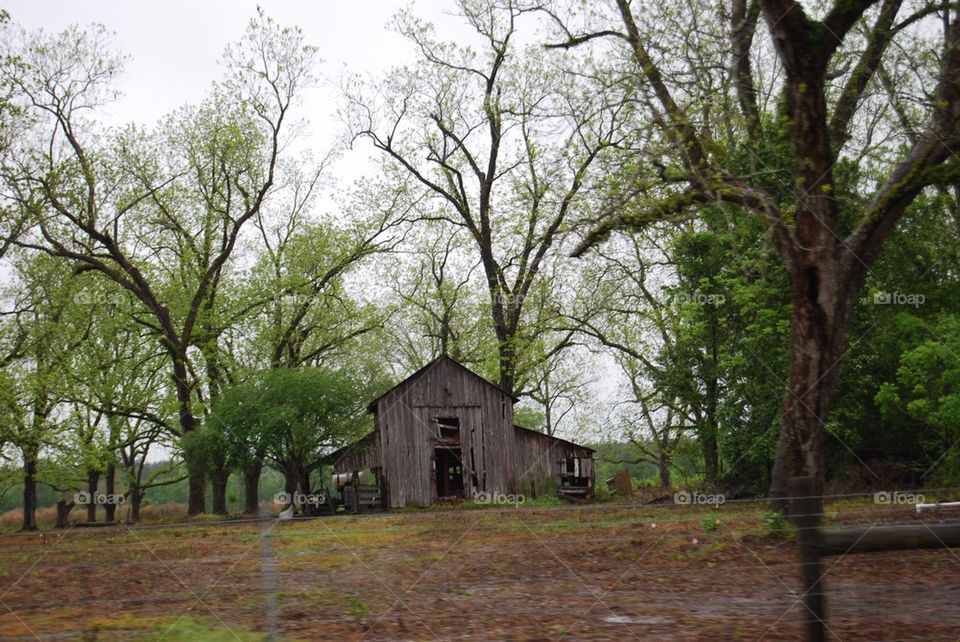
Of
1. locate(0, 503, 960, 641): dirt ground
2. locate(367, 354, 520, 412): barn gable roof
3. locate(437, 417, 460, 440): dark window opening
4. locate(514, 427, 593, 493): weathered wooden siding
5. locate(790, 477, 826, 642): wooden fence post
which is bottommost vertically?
locate(0, 503, 960, 641): dirt ground

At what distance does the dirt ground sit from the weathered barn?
1823cm

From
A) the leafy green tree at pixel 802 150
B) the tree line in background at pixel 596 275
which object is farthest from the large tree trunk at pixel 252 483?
the leafy green tree at pixel 802 150

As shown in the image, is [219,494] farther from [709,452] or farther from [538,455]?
[709,452]

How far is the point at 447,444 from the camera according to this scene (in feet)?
117

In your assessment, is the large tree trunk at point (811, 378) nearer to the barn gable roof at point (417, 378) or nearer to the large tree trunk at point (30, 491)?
the barn gable roof at point (417, 378)

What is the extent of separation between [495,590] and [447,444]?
25526mm

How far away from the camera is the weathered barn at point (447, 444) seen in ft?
114

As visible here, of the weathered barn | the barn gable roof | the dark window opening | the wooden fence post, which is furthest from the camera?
the dark window opening

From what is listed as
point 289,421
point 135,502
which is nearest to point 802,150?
point 289,421

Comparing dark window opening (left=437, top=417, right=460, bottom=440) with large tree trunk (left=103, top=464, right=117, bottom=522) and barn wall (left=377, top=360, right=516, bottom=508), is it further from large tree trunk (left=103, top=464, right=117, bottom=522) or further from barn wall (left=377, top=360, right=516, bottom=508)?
large tree trunk (left=103, top=464, right=117, bottom=522)

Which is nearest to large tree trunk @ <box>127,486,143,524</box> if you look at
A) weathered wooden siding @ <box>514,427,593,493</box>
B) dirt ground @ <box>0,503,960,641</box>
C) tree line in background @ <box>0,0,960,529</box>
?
tree line in background @ <box>0,0,960,529</box>

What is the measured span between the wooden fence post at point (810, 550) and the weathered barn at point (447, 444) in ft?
95.2

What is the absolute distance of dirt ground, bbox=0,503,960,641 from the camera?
783 cm

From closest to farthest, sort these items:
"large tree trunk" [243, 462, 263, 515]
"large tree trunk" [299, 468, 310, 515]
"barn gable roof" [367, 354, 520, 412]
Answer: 1. "large tree trunk" [299, 468, 310, 515]
2. "barn gable roof" [367, 354, 520, 412]
3. "large tree trunk" [243, 462, 263, 515]
